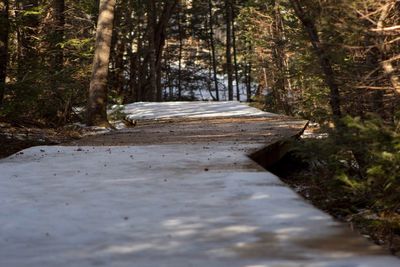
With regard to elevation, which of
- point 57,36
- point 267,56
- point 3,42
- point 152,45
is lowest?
point 3,42

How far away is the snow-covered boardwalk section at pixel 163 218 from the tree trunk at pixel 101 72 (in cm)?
654

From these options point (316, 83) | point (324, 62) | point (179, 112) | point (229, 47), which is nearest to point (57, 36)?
point (179, 112)

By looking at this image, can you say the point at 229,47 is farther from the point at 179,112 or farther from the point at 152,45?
the point at 179,112

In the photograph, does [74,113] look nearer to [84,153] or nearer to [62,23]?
[62,23]

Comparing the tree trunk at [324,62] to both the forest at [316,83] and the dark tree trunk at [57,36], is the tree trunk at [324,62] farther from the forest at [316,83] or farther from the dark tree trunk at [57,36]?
the dark tree trunk at [57,36]

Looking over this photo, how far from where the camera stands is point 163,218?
4.22 metres

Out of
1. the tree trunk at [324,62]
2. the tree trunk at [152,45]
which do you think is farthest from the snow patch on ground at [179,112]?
the tree trunk at [324,62]

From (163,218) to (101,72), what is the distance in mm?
10418

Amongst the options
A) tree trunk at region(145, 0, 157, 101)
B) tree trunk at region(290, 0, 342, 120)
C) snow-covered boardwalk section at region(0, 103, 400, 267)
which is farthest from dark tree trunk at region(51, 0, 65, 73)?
tree trunk at region(145, 0, 157, 101)

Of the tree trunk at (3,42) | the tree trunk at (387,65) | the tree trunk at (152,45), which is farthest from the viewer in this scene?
the tree trunk at (152,45)

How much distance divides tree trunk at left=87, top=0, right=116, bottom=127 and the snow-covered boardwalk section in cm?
654

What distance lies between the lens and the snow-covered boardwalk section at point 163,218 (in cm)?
331

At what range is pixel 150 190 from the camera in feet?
17.3

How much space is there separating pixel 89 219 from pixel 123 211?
354 millimetres
